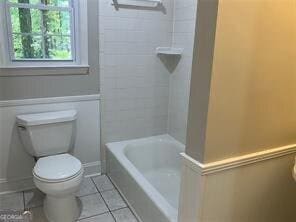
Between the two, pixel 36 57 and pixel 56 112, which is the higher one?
pixel 36 57

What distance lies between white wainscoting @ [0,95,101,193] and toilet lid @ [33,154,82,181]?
1.21 feet

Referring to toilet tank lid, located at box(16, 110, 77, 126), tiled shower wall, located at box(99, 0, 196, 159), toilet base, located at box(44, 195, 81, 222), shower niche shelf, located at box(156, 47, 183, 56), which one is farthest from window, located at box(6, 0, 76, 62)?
toilet base, located at box(44, 195, 81, 222)

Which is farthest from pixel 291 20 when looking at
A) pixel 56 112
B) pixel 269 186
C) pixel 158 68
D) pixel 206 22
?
pixel 56 112

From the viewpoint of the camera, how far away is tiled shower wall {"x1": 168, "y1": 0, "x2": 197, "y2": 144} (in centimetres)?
227

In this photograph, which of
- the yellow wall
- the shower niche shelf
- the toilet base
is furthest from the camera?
the shower niche shelf

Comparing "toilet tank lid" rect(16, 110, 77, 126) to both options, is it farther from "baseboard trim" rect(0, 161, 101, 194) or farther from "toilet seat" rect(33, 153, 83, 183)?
"baseboard trim" rect(0, 161, 101, 194)

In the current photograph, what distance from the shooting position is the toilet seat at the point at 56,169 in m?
1.78

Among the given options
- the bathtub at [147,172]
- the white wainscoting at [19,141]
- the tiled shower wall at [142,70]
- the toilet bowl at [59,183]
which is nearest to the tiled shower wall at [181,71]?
the tiled shower wall at [142,70]

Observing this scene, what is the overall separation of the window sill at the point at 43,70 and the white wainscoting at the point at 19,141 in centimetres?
21

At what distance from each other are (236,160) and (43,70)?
5.24ft

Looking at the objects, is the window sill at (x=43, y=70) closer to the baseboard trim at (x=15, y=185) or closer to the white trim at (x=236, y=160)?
the baseboard trim at (x=15, y=185)

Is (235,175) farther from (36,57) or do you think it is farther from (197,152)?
(36,57)

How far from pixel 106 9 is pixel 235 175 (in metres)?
1.65

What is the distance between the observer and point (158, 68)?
8.39ft
